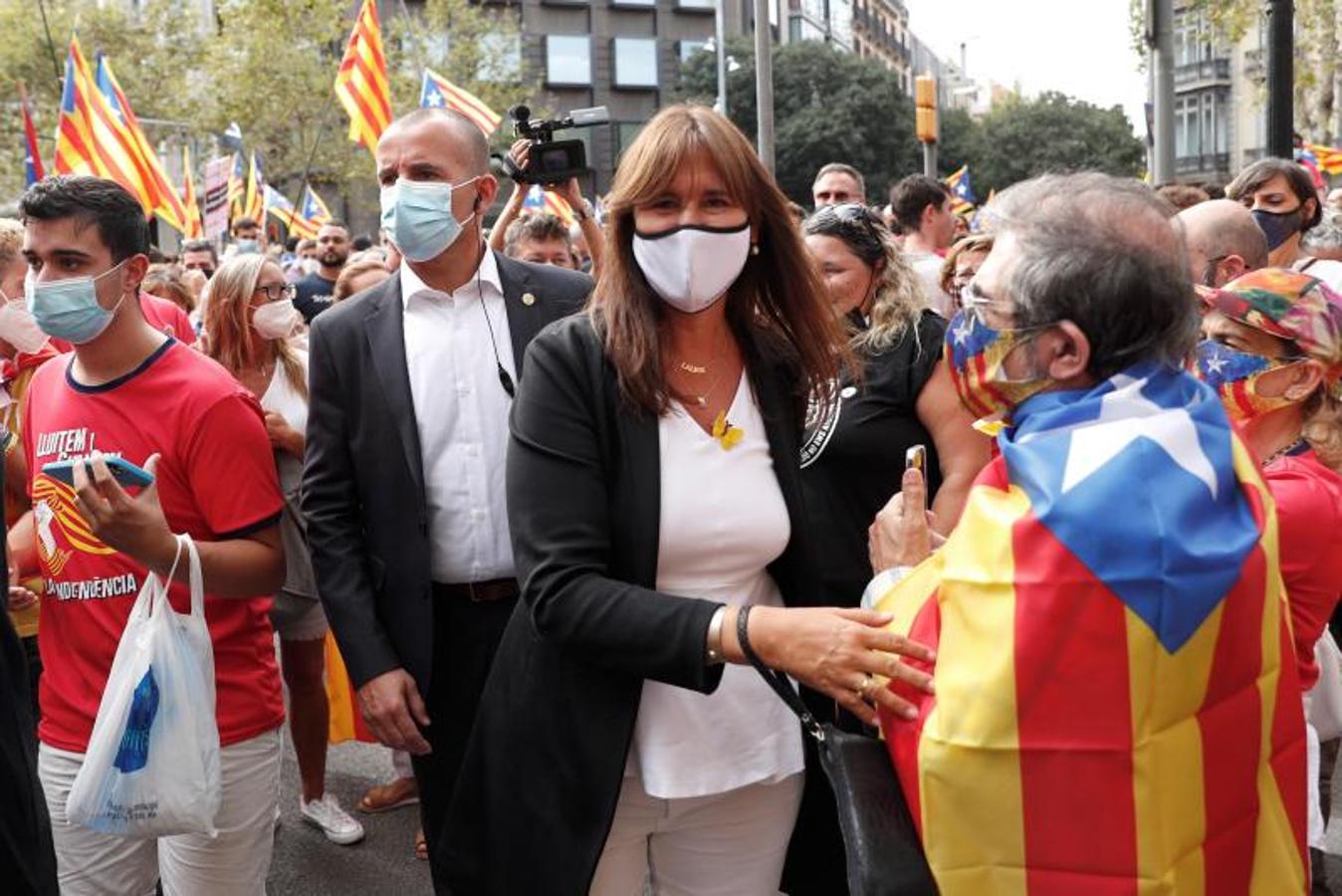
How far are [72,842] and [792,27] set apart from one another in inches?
2683

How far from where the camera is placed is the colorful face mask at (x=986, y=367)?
1821 millimetres

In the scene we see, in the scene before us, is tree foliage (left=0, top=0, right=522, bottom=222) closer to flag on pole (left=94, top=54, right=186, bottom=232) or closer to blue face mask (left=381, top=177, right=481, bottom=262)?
flag on pole (left=94, top=54, right=186, bottom=232)

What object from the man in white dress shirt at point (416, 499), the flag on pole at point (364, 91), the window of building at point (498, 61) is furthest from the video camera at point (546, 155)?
the window of building at point (498, 61)

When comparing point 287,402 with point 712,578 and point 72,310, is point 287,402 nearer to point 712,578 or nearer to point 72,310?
point 72,310

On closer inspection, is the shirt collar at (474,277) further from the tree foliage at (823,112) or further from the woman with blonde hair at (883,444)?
the tree foliage at (823,112)

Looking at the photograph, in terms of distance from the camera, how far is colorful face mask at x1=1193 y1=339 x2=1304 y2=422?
8.74 feet

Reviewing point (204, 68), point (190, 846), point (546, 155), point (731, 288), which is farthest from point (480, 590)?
point (204, 68)

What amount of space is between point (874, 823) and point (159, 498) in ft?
6.14

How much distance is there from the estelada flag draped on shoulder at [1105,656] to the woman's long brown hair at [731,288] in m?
0.77

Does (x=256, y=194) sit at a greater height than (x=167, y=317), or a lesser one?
greater

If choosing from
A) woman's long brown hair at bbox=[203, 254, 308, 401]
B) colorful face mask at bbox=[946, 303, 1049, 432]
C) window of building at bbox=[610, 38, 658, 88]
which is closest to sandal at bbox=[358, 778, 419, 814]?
woman's long brown hair at bbox=[203, 254, 308, 401]

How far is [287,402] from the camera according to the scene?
5.07 metres

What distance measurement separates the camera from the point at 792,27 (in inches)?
2650

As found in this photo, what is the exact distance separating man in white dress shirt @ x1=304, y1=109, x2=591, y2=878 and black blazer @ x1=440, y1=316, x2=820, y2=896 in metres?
0.65
